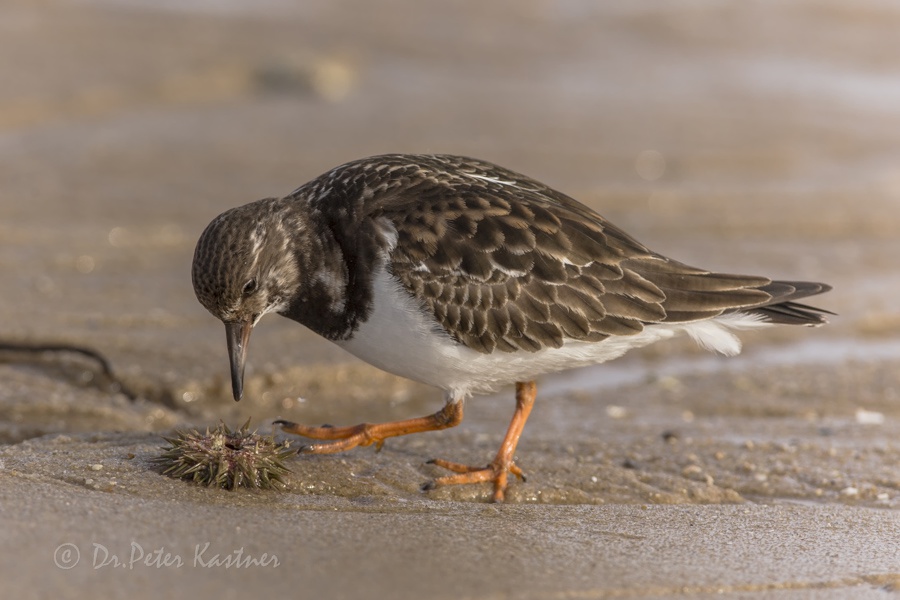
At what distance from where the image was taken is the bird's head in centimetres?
435

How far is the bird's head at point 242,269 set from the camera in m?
4.35

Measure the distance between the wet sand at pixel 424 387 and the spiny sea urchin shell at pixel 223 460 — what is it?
6 cm

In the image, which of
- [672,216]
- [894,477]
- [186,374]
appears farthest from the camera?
[672,216]

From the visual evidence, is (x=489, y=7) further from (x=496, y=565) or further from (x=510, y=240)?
(x=496, y=565)

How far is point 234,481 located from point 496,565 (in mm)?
1000

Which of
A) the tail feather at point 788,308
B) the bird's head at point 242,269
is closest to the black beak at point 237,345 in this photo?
the bird's head at point 242,269

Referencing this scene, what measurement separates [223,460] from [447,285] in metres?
1.11

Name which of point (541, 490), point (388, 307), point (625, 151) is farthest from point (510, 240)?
point (625, 151)

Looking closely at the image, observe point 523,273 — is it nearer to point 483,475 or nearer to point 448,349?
point 448,349

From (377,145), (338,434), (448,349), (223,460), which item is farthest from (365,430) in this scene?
(377,145)

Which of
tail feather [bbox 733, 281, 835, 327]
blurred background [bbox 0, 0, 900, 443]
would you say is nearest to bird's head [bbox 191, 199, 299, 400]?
blurred background [bbox 0, 0, 900, 443]

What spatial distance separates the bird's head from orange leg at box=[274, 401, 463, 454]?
0.34 m

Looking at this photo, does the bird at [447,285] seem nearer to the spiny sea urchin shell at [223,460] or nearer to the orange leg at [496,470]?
the orange leg at [496,470]

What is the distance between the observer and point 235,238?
14.4 ft
